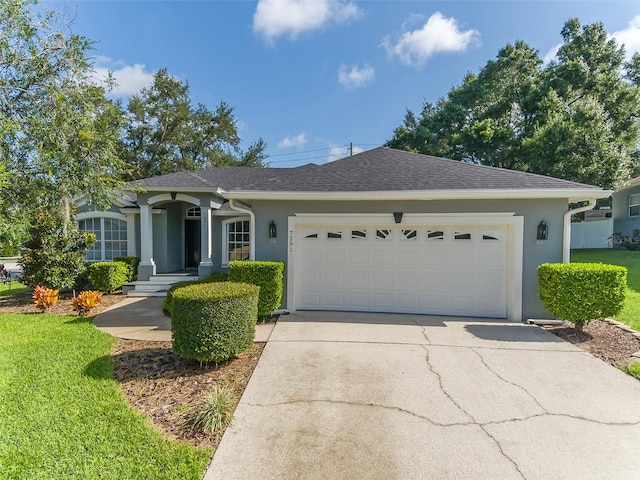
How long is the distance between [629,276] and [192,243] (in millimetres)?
16753

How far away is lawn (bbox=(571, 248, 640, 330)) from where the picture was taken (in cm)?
650

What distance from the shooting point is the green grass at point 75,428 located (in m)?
2.41

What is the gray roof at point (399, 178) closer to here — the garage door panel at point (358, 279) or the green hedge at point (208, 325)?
the garage door panel at point (358, 279)

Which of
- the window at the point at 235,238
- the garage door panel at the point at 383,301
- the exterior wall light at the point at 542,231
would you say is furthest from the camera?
the window at the point at 235,238

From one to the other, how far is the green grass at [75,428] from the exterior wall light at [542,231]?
7.11m

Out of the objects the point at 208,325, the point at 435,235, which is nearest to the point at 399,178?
the point at 435,235

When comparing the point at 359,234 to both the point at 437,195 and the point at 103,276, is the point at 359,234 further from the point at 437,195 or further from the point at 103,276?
the point at 103,276

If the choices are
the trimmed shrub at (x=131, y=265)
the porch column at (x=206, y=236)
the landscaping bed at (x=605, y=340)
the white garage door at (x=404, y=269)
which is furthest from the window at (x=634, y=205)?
the trimmed shrub at (x=131, y=265)

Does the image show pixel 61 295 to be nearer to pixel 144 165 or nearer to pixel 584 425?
pixel 584 425

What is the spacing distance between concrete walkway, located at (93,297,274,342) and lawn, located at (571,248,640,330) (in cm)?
781

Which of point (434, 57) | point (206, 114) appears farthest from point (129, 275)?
point (206, 114)

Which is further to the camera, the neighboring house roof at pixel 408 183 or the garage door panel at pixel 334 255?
the garage door panel at pixel 334 255

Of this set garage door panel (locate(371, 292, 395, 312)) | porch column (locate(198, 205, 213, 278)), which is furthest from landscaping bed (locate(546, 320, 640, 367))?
porch column (locate(198, 205, 213, 278))

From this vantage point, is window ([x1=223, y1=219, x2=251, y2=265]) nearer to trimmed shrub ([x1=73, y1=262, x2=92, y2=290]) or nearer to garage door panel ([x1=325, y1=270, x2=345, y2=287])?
trimmed shrub ([x1=73, y1=262, x2=92, y2=290])
